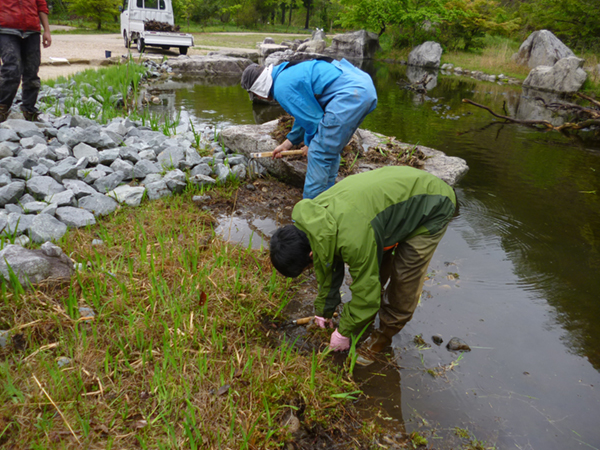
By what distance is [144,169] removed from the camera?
4.12m

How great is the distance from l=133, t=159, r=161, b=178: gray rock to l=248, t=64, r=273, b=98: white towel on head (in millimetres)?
1483

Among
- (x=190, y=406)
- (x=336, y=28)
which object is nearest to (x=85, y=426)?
(x=190, y=406)

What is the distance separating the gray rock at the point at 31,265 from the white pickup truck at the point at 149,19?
13.5 meters

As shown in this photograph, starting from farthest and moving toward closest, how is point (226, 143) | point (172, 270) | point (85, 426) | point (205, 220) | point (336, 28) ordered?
point (336, 28), point (226, 143), point (205, 220), point (172, 270), point (85, 426)

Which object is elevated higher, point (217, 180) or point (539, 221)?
point (217, 180)

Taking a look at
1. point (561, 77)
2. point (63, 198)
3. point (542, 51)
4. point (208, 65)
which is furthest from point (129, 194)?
point (542, 51)

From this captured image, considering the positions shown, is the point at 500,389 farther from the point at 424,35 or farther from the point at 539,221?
the point at 424,35

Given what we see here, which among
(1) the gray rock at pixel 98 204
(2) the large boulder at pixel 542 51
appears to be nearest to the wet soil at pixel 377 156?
(1) the gray rock at pixel 98 204

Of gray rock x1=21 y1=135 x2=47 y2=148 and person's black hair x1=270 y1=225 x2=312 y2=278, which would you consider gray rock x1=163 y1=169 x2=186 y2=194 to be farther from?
person's black hair x1=270 y1=225 x2=312 y2=278

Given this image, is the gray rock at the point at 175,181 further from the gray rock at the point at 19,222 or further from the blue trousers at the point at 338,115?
the blue trousers at the point at 338,115

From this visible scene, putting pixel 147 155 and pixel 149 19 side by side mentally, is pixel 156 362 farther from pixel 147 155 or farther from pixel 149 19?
pixel 149 19

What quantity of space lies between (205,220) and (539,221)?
3.42 m

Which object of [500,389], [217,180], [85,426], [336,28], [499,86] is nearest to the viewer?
[85,426]

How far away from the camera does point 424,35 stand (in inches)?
885
